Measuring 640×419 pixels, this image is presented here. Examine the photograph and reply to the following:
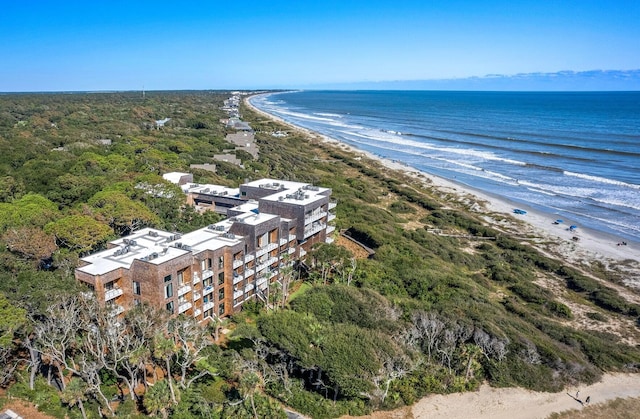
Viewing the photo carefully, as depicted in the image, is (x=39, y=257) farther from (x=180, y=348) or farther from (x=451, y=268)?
(x=451, y=268)

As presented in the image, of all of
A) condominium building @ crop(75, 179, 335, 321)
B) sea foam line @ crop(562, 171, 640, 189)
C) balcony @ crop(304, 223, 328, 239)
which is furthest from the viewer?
sea foam line @ crop(562, 171, 640, 189)

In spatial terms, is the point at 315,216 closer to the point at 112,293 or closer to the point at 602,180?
the point at 112,293

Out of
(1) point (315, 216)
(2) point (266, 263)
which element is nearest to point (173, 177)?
(1) point (315, 216)

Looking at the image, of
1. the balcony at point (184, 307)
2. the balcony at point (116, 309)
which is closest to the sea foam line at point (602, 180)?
the balcony at point (184, 307)

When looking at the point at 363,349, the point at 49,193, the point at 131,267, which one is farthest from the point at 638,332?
the point at 49,193

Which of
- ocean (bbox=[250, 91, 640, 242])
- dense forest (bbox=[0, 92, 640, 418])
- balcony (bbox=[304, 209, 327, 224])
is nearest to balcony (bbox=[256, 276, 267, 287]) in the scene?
dense forest (bbox=[0, 92, 640, 418])

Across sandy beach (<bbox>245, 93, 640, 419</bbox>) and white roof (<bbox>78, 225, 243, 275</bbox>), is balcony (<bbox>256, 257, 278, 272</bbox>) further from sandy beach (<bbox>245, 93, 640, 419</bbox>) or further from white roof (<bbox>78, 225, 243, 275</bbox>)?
sandy beach (<bbox>245, 93, 640, 419</bbox>)

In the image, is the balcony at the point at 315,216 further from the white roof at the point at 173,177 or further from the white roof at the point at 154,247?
the white roof at the point at 173,177
